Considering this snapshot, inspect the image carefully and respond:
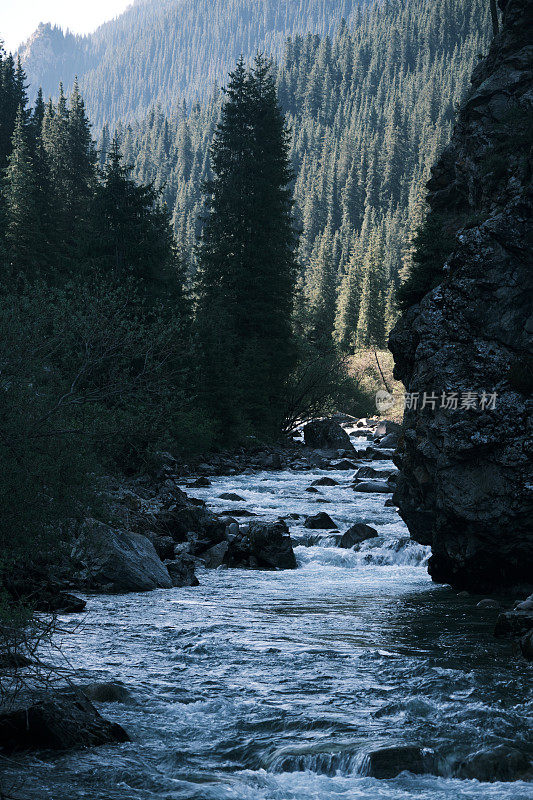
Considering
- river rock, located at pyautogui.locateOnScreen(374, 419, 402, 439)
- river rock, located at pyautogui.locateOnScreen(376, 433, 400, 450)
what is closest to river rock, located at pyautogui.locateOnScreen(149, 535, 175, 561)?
river rock, located at pyautogui.locateOnScreen(376, 433, 400, 450)

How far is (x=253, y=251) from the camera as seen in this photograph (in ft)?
129

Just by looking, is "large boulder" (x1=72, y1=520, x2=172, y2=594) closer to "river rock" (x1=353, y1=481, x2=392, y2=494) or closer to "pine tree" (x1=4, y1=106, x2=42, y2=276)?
"river rock" (x1=353, y1=481, x2=392, y2=494)

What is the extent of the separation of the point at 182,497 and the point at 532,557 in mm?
11240

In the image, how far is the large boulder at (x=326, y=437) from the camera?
4070 cm

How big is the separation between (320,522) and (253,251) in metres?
22.0

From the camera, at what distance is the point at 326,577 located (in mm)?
17031

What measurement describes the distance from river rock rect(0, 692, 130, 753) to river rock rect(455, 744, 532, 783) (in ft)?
11.3

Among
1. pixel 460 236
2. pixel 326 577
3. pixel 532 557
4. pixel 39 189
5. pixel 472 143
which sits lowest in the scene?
pixel 326 577

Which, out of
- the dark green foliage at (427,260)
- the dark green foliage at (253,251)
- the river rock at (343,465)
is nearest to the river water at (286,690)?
the dark green foliage at (427,260)

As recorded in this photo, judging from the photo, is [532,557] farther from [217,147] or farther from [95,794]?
[217,147]

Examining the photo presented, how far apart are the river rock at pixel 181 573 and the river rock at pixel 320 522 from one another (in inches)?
188

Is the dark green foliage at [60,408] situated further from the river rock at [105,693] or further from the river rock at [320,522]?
the river rock at [320,522]

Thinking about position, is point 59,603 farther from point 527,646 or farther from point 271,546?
A: point 527,646

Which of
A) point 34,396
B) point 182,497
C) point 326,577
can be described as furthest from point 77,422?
point 182,497
